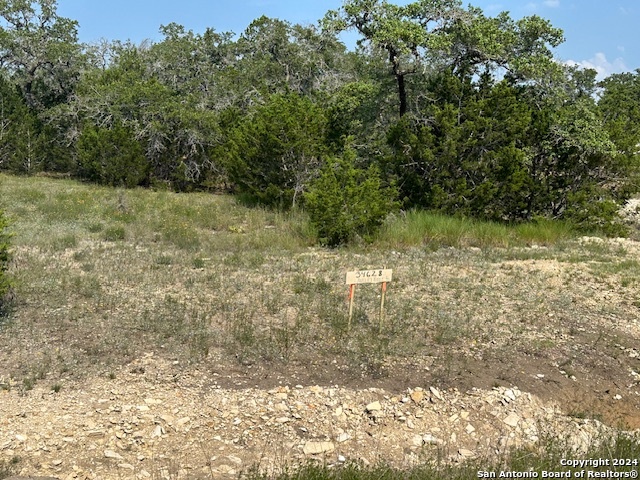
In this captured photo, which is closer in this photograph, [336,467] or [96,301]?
[336,467]

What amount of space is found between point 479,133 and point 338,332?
8.21m

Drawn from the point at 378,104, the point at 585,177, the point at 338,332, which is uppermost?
the point at 378,104

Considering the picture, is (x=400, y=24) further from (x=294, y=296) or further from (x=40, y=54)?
(x=40, y=54)

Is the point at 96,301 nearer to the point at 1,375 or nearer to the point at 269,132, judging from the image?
the point at 1,375

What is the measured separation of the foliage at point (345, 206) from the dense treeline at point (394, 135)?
0.09 ft

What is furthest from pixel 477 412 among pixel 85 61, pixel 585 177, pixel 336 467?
pixel 85 61

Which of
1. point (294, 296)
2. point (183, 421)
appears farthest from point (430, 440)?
point (294, 296)

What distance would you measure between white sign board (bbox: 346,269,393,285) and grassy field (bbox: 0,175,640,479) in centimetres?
61

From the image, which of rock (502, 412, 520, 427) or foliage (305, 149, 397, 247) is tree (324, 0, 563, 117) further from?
rock (502, 412, 520, 427)

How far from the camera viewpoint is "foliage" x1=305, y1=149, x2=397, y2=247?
10.6m

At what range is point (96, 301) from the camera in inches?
271

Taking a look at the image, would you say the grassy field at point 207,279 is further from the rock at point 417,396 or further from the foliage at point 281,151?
the foliage at point 281,151

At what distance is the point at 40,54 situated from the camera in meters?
22.6

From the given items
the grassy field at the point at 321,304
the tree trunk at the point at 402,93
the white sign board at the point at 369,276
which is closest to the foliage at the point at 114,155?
the grassy field at the point at 321,304
